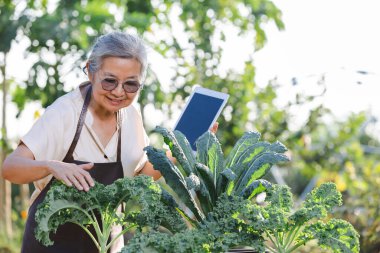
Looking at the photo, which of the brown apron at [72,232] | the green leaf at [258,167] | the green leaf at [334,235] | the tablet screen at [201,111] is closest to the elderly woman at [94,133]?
the brown apron at [72,232]

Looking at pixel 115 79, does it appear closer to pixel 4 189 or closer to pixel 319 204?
pixel 319 204

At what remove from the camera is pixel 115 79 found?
10.6ft

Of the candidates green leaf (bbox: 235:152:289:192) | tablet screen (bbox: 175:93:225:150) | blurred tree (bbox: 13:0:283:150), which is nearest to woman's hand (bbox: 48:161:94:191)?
green leaf (bbox: 235:152:289:192)

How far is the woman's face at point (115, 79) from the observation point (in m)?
3.24

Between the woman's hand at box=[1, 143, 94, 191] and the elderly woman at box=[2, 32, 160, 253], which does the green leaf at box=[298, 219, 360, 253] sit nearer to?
the woman's hand at box=[1, 143, 94, 191]

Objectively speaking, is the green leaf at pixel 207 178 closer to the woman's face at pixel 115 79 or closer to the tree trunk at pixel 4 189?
the woman's face at pixel 115 79

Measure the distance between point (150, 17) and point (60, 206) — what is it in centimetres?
558

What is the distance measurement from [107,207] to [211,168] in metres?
0.48

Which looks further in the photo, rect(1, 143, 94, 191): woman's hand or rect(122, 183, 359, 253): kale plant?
rect(1, 143, 94, 191): woman's hand

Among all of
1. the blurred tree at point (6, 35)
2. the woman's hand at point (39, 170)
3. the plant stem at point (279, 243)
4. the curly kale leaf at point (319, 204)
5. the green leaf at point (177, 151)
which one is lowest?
the blurred tree at point (6, 35)

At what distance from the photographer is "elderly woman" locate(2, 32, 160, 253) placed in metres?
3.24

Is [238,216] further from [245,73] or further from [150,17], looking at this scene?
[245,73]

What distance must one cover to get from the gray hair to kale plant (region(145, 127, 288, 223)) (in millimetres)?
337

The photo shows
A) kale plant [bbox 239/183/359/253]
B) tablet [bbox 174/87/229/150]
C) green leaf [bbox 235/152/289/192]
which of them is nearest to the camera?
kale plant [bbox 239/183/359/253]
